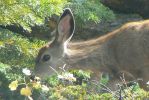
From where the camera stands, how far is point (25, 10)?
192 inches

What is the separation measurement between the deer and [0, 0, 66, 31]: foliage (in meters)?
0.91

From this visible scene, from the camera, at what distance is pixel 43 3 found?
5.07 metres

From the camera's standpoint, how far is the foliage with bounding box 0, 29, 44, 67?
17.5 feet

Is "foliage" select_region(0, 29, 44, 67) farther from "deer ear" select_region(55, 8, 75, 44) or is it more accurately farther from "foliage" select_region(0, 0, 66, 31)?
"deer ear" select_region(55, 8, 75, 44)

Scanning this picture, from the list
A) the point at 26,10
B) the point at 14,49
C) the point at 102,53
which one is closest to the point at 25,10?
the point at 26,10

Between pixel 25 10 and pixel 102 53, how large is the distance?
1903 millimetres

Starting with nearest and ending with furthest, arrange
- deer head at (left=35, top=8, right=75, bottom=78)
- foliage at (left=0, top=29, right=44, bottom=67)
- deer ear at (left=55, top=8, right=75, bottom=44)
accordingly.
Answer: foliage at (left=0, top=29, right=44, bottom=67) < deer ear at (left=55, top=8, right=75, bottom=44) < deer head at (left=35, top=8, right=75, bottom=78)

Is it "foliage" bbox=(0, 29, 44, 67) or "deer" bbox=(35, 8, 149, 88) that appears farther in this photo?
"deer" bbox=(35, 8, 149, 88)

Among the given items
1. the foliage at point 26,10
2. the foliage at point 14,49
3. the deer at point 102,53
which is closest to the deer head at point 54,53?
the deer at point 102,53

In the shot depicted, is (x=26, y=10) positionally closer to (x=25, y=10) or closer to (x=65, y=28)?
(x=25, y=10)

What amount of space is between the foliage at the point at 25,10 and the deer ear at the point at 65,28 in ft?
3.13

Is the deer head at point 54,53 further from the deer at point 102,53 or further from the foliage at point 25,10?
the foliage at point 25,10

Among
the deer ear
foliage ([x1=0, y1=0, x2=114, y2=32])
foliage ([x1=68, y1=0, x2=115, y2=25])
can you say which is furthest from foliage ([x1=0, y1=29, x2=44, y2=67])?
foliage ([x1=68, y1=0, x2=115, y2=25])

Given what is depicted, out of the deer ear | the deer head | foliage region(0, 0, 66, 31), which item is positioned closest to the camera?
foliage region(0, 0, 66, 31)
